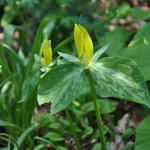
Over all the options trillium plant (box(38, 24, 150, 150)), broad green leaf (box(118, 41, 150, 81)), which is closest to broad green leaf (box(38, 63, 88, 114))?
trillium plant (box(38, 24, 150, 150))

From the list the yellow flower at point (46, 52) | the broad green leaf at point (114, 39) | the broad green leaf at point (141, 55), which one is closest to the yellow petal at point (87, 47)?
the yellow flower at point (46, 52)

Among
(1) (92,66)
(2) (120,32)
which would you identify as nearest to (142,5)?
(2) (120,32)

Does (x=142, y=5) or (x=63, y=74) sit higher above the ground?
(x=63, y=74)

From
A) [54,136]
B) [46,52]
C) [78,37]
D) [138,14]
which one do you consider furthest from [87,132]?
[138,14]

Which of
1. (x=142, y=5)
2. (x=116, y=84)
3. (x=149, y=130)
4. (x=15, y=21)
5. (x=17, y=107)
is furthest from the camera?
(x=142, y=5)

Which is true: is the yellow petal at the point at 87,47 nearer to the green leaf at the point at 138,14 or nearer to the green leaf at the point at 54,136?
the green leaf at the point at 54,136

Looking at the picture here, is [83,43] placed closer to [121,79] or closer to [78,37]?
[78,37]

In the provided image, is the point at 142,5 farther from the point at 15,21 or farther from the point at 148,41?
the point at 148,41

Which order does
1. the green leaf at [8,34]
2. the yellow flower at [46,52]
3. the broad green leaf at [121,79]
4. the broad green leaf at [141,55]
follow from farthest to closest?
the green leaf at [8,34], the broad green leaf at [141,55], the yellow flower at [46,52], the broad green leaf at [121,79]
